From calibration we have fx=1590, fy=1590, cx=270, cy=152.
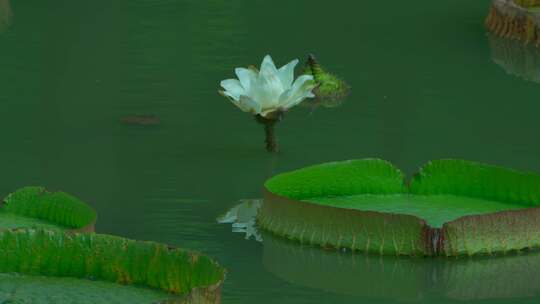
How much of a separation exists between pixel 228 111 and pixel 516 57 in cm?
192

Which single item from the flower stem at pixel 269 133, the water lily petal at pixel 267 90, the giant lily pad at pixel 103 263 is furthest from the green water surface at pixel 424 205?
the giant lily pad at pixel 103 263

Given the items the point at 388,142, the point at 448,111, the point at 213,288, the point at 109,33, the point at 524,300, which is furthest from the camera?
the point at 109,33

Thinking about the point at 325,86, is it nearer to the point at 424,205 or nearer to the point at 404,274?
the point at 424,205

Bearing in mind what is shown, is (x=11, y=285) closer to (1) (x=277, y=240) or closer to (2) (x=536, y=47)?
(1) (x=277, y=240)

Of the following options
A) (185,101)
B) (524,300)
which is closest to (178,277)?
(524,300)

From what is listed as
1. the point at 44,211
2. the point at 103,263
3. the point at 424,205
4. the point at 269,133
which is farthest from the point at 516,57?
the point at 103,263

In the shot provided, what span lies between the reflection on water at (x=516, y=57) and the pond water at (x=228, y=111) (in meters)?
0.04

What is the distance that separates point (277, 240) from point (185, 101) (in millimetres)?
1911

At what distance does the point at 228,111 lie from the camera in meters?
6.13

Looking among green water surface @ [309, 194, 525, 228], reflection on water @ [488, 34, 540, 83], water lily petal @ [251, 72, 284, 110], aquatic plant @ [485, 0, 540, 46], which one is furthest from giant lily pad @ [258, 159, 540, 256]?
aquatic plant @ [485, 0, 540, 46]

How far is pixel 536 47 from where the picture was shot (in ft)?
25.3

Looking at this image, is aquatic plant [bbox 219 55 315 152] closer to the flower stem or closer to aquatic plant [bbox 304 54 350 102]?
the flower stem

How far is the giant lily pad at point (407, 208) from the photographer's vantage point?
4246 mm

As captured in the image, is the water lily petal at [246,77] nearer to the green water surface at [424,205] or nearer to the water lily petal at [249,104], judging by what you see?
the water lily petal at [249,104]
